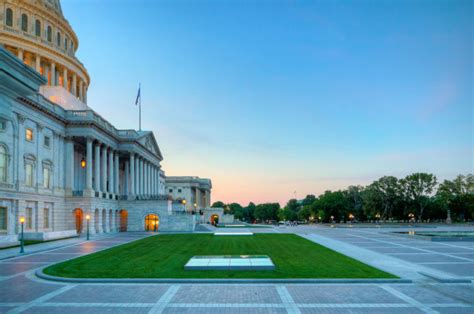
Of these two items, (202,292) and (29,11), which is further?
(29,11)

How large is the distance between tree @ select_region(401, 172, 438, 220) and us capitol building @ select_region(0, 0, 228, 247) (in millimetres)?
66529

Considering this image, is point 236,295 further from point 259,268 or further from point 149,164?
point 149,164

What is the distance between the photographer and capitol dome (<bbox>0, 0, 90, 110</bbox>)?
67688mm

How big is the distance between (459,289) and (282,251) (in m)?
15.5

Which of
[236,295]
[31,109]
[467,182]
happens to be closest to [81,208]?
[31,109]

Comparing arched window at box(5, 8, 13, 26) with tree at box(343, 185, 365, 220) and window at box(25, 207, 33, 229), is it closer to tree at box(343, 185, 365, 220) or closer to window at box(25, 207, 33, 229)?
window at box(25, 207, 33, 229)

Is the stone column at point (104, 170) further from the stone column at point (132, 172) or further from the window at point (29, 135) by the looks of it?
the window at point (29, 135)

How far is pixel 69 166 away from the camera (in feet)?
191

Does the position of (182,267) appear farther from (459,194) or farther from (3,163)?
(459,194)

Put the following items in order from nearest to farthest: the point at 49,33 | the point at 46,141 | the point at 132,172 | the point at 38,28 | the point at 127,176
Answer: the point at 46,141, the point at 38,28, the point at 132,172, the point at 49,33, the point at 127,176

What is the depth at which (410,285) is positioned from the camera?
18.6m

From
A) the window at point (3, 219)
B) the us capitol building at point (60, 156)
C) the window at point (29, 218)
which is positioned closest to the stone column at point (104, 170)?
the us capitol building at point (60, 156)

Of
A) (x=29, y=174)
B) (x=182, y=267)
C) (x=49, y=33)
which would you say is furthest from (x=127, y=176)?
(x=182, y=267)

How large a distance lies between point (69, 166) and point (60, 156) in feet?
6.74
